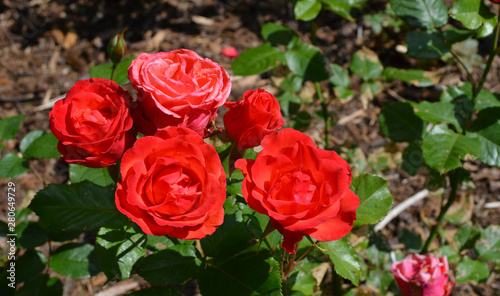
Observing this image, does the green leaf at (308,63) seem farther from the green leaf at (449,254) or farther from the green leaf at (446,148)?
the green leaf at (449,254)

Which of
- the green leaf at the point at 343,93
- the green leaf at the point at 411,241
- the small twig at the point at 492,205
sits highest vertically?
the green leaf at the point at 343,93

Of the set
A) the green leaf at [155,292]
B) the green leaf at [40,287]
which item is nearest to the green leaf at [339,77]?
the green leaf at [155,292]

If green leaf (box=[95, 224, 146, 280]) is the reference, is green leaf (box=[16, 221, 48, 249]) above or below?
below

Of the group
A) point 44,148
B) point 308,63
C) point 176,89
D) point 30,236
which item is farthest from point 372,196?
point 30,236

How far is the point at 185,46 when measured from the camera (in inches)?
133

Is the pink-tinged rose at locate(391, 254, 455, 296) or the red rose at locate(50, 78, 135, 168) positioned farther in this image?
the pink-tinged rose at locate(391, 254, 455, 296)

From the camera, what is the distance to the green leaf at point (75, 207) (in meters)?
1.21

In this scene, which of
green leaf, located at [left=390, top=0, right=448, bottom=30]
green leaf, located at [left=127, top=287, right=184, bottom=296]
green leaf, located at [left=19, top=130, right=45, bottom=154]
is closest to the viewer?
green leaf, located at [left=127, top=287, right=184, bottom=296]

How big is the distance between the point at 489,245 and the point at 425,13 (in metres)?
1.12

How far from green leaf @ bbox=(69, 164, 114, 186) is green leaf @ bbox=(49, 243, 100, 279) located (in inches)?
13.8

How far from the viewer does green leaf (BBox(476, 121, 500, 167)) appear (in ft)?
4.88

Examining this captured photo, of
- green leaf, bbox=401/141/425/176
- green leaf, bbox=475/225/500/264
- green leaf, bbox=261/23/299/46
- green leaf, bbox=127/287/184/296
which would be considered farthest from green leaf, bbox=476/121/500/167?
green leaf, bbox=127/287/184/296

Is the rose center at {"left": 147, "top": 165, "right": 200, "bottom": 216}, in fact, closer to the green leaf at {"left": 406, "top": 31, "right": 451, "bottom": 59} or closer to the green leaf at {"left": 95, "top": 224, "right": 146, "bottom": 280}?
the green leaf at {"left": 95, "top": 224, "right": 146, "bottom": 280}

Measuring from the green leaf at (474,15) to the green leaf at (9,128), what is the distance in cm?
182
